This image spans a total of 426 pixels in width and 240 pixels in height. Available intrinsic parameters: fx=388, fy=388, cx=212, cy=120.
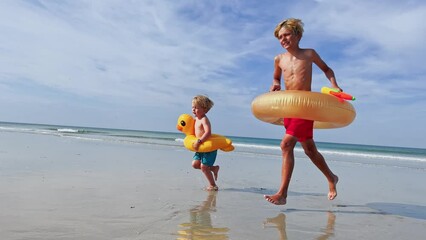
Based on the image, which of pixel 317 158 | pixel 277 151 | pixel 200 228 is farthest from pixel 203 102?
pixel 277 151

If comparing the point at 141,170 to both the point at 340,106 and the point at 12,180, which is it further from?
the point at 340,106

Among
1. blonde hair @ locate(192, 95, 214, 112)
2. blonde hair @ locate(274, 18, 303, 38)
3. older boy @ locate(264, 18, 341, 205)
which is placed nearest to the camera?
older boy @ locate(264, 18, 341, 205)

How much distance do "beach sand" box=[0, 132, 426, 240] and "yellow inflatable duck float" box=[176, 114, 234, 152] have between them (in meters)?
0.58

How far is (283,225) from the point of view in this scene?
11.6 feet

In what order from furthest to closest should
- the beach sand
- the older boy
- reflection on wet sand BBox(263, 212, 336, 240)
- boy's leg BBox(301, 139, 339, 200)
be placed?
boy's leg BBox(301, 139, 339, 200)
the older boy
reflection on wet sand BBox(263, 212, 336, 240)
the beach sand

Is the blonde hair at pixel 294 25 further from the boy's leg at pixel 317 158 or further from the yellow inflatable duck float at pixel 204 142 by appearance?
the yellow inflatable duck float at pixel 204 142

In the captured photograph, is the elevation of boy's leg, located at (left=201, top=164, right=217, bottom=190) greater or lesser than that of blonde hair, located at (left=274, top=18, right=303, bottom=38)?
lesser

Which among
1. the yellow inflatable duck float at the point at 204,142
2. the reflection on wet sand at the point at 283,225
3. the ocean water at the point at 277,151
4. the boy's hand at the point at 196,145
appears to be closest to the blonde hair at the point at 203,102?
the yellow inflatable duck float at the point at 204,142

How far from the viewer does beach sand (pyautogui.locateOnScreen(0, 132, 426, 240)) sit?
3.07m

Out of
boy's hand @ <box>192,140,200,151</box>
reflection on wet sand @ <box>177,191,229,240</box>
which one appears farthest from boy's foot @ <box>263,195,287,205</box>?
boy's hand @ <box>192,140,200,151</box>

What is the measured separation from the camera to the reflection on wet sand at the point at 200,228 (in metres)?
2.94

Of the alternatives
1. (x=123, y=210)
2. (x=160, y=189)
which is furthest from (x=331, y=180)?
(x=123, y=210)

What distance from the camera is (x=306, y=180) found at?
7199 millimetres

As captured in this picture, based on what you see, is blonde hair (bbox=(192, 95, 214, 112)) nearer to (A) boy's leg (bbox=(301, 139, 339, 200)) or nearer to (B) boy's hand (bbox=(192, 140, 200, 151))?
(B) boy's hand (bbox=(192, 140, 200, 151))
